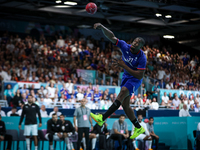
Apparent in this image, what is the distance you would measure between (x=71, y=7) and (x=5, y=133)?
12.9 m

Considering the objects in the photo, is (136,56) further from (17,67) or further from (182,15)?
(182,15)

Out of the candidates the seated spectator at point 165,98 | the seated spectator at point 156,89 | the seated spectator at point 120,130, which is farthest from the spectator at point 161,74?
the seated spectator at point 120,130

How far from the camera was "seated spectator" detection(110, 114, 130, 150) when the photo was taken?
44.6 feet

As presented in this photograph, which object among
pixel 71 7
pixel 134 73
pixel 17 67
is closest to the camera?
pixel 134 73

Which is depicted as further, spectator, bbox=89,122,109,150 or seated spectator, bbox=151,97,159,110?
seated spectator, bbox=151,97,159,110

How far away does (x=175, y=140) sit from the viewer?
16750 mm

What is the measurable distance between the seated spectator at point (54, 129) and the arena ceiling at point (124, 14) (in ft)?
31.8

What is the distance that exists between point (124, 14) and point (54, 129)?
1364 cm

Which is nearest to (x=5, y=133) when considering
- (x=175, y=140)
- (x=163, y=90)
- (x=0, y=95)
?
(x=0, y=95)

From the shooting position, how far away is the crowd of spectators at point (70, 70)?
16891 millimetres

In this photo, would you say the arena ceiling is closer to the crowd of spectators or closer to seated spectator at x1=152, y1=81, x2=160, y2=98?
the crowd of spectators

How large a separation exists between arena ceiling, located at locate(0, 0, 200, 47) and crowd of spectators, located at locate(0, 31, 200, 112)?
2.25 m

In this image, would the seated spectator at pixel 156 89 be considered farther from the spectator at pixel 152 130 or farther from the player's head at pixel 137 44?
the player's head at pixel 137 44

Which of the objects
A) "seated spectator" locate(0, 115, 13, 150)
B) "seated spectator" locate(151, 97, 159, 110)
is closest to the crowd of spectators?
"seated spectator" locate(151, 97, 159, 110)
